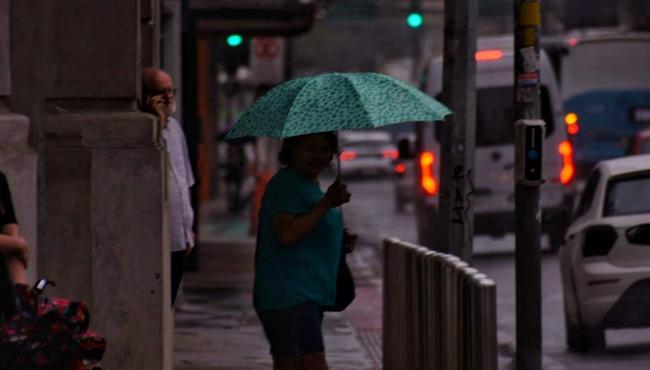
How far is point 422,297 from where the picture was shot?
916 centimetres

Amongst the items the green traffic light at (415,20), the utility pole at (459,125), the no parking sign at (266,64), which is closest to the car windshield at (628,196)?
the utility pole at (459,125)

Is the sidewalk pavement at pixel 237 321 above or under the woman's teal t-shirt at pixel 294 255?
under

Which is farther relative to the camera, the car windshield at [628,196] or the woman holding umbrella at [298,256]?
the car windshield at [628,196]

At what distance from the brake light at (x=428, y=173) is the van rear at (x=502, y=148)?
118mm

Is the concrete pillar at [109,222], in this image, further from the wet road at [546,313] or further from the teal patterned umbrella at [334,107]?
the wet road at [546,313]

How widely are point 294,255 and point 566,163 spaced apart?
15.3m

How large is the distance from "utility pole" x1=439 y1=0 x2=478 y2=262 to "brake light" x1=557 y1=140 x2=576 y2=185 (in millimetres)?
10991

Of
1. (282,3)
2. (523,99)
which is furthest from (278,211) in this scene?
(282,3)

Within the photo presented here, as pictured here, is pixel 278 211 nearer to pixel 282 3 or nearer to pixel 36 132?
pixel 36 132

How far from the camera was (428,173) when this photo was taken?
77.4 feet

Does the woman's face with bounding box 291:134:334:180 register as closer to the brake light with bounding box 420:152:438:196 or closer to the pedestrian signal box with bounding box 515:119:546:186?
the pedestrian signal box with bounding box 515:119:546:186

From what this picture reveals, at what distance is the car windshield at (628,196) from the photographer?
13.8 metres

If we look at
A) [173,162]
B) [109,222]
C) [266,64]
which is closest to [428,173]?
[266,64]

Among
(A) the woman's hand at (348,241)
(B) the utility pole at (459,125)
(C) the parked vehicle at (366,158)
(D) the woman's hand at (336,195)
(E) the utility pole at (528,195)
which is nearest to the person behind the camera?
(D) the woman's hand at (336,195)
